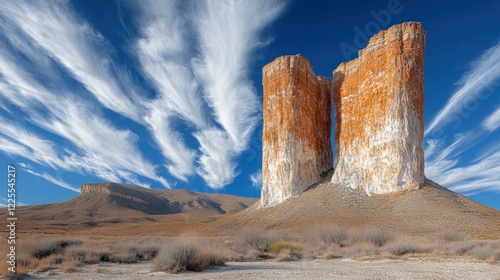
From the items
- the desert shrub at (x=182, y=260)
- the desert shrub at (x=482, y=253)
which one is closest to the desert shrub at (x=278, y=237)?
the desert shrub at (x=182, y=260)

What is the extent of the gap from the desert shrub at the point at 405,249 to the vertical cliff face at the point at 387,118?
1890cm

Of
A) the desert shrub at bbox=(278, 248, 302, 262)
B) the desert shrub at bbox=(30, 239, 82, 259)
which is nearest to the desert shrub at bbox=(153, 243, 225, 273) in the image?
the desert shrub at bbox=(278, 248, 302, 262)

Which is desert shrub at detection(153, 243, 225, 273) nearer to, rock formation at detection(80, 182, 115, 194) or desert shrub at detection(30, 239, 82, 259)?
desert shrub at detection(30, 239, 82, 259)

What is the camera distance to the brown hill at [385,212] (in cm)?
2577

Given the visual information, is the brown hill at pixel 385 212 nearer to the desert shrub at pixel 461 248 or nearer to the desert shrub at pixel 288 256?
the desert shrub at pixel 461 248

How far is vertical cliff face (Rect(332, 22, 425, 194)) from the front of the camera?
32906 millimetres

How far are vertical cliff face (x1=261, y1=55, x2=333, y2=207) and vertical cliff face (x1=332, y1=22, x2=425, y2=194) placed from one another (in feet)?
14.3

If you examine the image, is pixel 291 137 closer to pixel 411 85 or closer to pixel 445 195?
pixel 411 85

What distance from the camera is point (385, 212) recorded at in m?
30.4

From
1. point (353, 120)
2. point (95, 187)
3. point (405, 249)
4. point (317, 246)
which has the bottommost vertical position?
point (405, 249)

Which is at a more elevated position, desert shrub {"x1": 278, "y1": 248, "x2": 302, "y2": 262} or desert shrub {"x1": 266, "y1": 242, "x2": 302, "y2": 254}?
desert shrub {"x1": 266, "y1": 242, "x2": 302, "y2": 254}

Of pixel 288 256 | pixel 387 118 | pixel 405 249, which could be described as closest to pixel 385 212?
pixel 387 118

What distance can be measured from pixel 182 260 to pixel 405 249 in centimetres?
1029

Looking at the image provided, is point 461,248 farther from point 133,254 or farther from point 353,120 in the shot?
point 353,120
